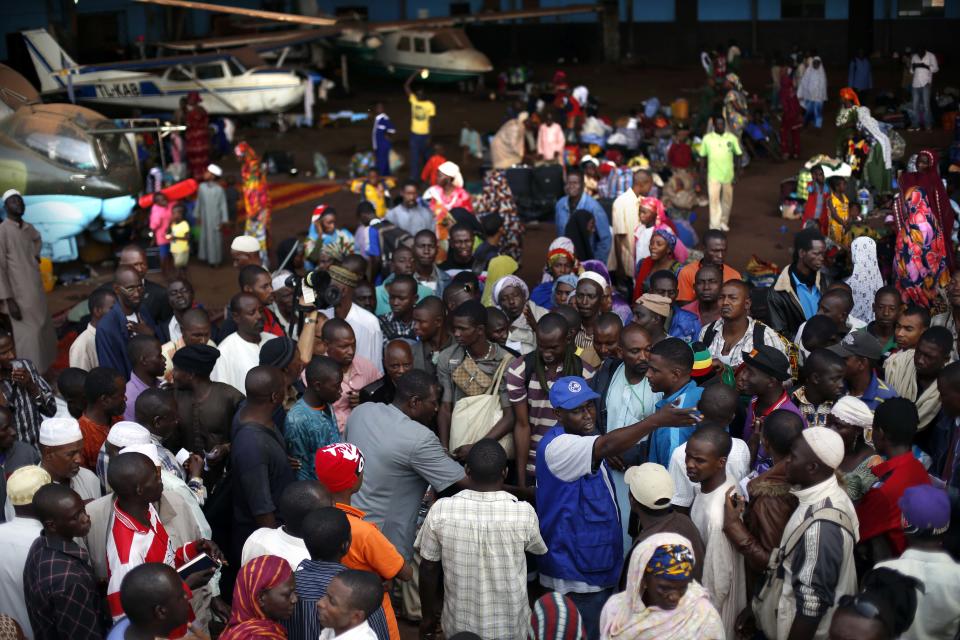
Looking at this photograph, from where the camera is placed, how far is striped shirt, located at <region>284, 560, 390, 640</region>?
430 centimetres

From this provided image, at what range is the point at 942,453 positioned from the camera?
18.6 ft

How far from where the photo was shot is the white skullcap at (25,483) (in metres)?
4.93


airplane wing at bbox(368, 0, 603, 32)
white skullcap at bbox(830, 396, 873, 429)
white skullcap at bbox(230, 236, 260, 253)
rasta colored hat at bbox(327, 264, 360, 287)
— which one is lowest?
white skullcap at bbox(830, 396, 873, 429)

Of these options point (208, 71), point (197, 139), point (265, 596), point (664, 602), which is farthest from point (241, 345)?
point (208, 71)

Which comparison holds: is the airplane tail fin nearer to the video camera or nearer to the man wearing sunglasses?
the man wearing sunglasses

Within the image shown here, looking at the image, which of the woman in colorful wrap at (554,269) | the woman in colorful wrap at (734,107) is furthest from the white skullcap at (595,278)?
the woman in colorful wrap at (734,107)

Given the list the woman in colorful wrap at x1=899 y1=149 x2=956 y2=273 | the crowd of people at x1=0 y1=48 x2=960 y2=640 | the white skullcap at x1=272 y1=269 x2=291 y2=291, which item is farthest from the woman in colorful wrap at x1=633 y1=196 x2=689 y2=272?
the white skullcap at x1=272 y1=269 x2=291 y2=291

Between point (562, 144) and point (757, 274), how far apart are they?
5.82m

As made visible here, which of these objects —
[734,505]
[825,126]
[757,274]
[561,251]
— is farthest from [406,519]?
[825,126]

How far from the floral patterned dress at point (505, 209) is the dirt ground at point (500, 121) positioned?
60.1 inches

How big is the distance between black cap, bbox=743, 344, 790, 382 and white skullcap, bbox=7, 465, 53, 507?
353 cm

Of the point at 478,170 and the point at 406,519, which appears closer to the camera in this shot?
the point at 406,519

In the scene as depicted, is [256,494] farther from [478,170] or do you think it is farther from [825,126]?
[825,126]

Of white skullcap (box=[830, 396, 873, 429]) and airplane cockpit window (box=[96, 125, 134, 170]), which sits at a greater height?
airplane cockpit window (box=[96, 125, 134, 170])
